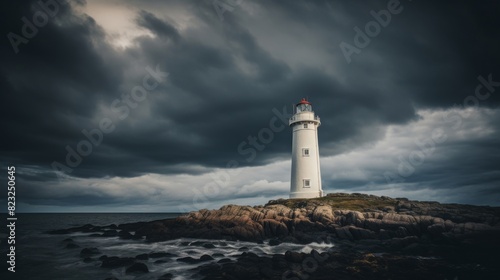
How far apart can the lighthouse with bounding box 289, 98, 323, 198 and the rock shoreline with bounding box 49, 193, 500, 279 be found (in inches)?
99.7

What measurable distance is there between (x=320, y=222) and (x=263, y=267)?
16195 millimetres

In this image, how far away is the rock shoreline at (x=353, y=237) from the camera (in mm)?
17812

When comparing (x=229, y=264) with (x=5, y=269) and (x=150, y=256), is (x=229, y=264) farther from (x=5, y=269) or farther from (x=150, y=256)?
(x=5, y=269)

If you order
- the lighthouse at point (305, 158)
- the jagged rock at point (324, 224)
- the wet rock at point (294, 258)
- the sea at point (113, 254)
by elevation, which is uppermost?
the lighthouse at point (305, 158)

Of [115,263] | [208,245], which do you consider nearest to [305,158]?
[208,245]

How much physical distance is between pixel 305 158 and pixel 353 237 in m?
16.8

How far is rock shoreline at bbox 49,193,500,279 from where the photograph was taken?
1781cm

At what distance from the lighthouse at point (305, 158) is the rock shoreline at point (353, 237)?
8.31 ft

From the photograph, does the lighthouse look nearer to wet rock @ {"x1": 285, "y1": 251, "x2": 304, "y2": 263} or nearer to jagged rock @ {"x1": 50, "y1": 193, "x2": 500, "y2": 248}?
jagged rock @ {"x1": 50, "y1": 193, "x2": 500, "y2": 248}

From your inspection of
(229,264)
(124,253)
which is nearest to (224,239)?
(124,253)

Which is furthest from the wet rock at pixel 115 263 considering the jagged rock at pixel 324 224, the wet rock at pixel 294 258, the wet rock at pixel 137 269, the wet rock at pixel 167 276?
the wet rock at pixel 294 258

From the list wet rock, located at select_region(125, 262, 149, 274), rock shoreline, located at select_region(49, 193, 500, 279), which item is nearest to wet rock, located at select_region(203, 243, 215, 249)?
rock shoreline, located at select_region(49, 193, 500, 279)

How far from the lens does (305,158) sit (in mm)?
44156

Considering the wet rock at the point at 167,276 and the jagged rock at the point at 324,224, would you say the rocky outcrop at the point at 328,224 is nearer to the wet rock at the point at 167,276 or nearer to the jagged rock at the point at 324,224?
the jagged rock at the point at 324,224
